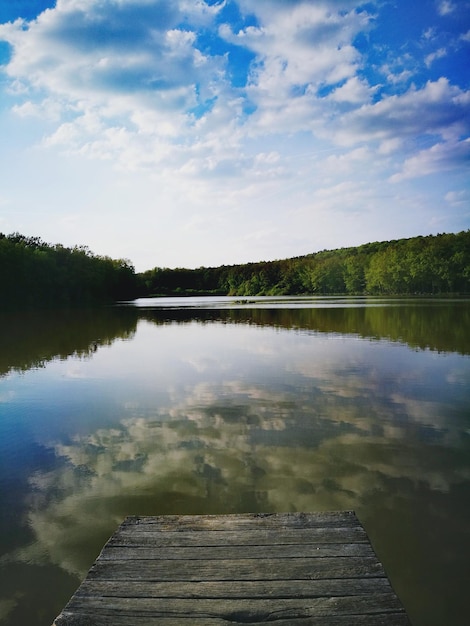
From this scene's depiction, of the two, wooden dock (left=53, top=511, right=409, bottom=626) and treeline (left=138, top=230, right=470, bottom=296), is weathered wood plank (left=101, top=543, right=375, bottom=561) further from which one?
treeline (left=138, top=230, right=470, bottom=296)

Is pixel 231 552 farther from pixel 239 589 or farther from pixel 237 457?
pixel 237 457

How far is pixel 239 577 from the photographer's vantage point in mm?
3410

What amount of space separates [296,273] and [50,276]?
116 metres

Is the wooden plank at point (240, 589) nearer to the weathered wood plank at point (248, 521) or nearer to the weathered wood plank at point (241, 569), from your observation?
the weathered wood plank at point (241, 569)

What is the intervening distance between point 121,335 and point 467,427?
76.6ft

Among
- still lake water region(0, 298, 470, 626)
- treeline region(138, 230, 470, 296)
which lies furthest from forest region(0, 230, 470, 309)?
still lake water region(0, 298, 470, 626)

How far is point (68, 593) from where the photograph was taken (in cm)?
443

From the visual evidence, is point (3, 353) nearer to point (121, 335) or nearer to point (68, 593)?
point (121, 335)

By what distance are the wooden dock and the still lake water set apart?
1.11m

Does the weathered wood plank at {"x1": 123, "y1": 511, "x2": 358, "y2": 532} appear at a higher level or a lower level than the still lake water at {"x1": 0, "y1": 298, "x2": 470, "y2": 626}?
higher

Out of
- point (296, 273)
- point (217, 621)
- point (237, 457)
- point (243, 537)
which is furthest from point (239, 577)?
point (296, 273)

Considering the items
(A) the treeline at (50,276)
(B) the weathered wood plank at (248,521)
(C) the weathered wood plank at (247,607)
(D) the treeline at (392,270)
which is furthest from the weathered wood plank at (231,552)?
(D) the treeline at (392,270)

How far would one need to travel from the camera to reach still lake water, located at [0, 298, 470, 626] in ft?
16.0

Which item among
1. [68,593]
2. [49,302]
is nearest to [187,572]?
[68,593]
